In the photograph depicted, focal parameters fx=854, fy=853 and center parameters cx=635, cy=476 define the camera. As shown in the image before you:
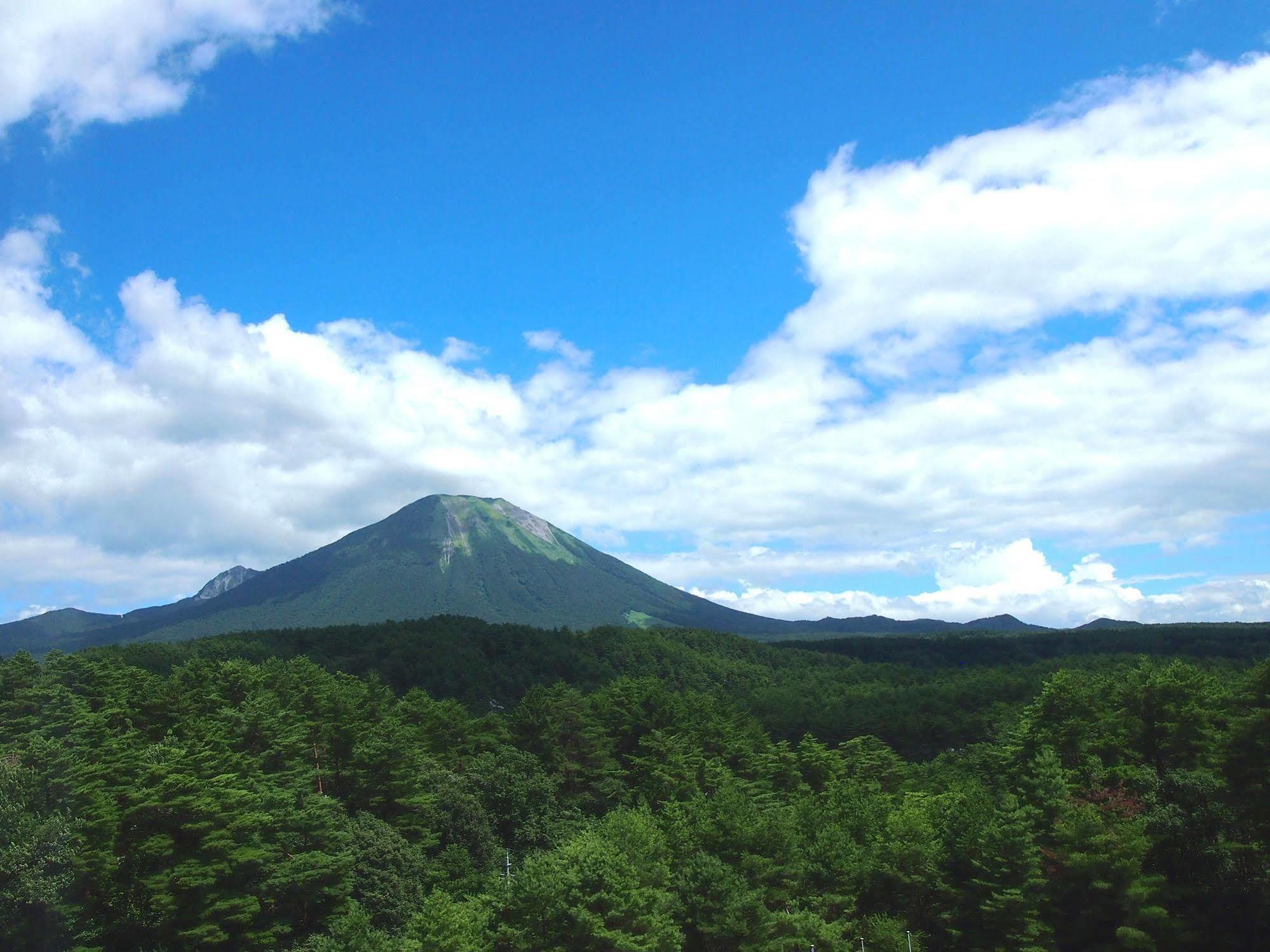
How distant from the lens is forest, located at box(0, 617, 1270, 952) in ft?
77.8

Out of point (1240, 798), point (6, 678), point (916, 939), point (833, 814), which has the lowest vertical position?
point (916, 939)

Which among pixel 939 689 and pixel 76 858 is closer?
pixel 76 858

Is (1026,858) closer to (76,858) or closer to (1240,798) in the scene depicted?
(1240,798)

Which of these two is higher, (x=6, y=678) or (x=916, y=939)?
(x=6, y=678)

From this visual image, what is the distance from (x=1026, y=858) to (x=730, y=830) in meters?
9.70

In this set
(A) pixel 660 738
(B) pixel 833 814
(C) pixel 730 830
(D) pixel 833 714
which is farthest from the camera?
(D) pixel 833 714

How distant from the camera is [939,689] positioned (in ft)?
240

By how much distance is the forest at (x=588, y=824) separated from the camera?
23.7m

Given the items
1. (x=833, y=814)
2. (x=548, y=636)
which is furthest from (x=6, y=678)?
(x=548, y=636)

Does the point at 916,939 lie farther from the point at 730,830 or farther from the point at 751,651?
the point at 751,651

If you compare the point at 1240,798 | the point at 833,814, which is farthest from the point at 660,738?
the point at 1240,798

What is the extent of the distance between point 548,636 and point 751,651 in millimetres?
33667

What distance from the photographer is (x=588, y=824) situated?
37969 mm

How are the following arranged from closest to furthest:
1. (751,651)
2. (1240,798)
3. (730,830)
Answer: (1240,798) → (730,830) → (751,651)
